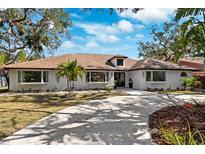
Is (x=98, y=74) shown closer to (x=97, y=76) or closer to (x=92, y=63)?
(x=97, y=76)

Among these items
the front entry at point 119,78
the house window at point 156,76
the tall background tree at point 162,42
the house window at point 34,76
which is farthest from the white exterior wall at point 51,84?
the tall background tree at point 162,42

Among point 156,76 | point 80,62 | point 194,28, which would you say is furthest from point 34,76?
point 194,28

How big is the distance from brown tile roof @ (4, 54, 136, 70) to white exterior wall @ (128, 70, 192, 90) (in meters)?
1.98

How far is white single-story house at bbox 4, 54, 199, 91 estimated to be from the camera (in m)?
23.0

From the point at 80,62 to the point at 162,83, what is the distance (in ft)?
27.9

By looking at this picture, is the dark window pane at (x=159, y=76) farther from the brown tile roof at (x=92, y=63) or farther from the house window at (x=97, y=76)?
the house window at (x=97, y=76)

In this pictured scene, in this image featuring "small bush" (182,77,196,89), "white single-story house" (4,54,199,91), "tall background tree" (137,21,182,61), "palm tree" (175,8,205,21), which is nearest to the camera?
"palm tree" (175,8,205,21)

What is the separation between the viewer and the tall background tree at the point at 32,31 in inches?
863

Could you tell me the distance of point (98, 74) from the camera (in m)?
25.7

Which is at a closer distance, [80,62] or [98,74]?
[80,62]

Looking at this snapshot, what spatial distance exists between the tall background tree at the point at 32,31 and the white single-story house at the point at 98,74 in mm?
2653

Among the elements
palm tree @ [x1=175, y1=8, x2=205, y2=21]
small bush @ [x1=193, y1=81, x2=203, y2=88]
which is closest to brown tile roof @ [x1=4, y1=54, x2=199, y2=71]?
small bush @ [x1=193, y1=81, x2=203, y2=88]

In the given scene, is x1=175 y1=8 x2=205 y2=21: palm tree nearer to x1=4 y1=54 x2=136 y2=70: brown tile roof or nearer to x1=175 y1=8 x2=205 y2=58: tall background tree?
x1=175 y1=8 x2=205 y2=58: tall background tree
